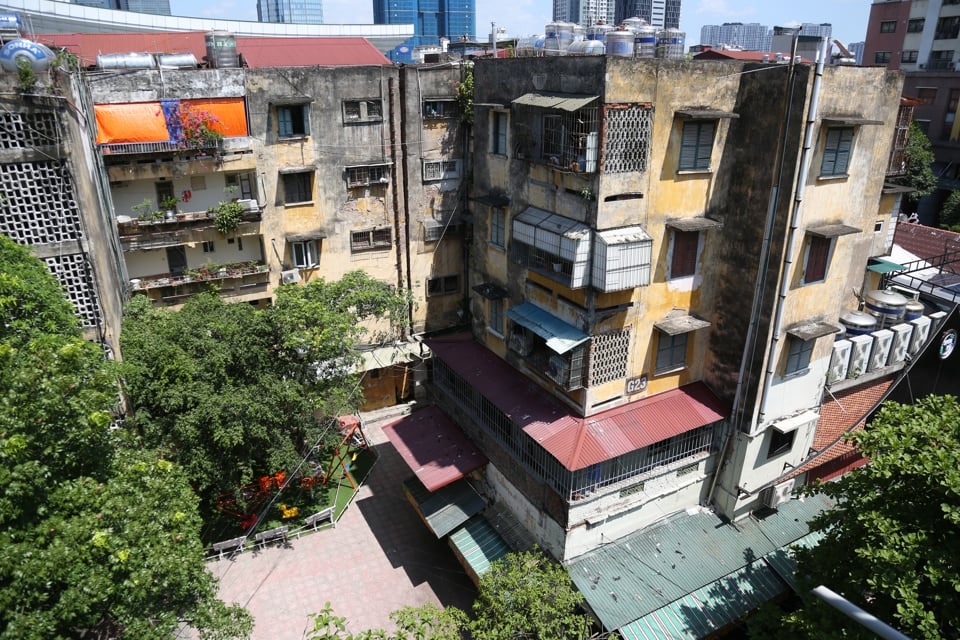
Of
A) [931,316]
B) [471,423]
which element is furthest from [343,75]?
[931,316]

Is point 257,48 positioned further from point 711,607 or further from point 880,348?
point 711,607

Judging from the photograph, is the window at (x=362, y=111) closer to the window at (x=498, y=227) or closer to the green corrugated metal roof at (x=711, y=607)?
the window at (x=498, y=227)

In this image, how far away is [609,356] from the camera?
20625 mm

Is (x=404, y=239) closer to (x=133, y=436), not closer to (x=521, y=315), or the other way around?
(x=521, y=315)

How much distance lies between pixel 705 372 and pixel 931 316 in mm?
11094

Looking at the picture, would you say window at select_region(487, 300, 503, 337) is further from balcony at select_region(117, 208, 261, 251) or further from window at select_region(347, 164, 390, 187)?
balcony at select_region(117, 208, 261, 251)

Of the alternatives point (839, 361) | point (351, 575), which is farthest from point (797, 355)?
point (351, 575)

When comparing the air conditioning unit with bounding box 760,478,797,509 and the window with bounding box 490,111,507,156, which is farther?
the window with bounding box 490,111,507,156

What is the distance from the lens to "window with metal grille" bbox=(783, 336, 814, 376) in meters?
21.2

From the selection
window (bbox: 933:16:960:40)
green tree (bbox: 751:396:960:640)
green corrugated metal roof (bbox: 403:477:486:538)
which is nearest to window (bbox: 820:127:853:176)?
green tree (bbox: 751:396:960:640)

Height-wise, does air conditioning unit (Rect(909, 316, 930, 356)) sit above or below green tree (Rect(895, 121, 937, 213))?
below

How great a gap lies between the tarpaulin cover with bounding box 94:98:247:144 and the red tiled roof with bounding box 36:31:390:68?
16.7 ft

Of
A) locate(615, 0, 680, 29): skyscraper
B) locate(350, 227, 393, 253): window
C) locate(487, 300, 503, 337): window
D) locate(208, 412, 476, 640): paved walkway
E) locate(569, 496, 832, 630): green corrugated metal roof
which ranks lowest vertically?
locate(208, 412, 476, 640): paved walkway

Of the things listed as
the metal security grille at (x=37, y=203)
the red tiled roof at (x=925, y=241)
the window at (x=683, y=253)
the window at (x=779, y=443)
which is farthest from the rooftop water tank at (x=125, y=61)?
the red tiled roof at (x=925, y=241)
